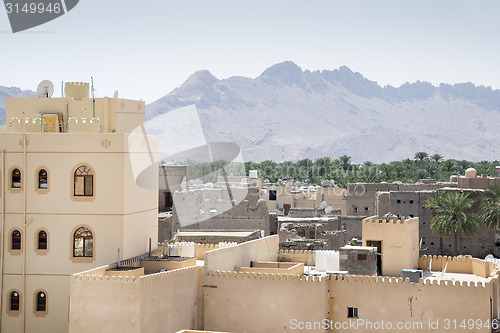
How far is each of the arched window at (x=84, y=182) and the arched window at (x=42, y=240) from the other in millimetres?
1661

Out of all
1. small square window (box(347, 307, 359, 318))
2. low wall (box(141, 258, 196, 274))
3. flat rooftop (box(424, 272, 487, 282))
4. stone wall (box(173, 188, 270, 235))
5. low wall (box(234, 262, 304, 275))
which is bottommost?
small square window (box(347, 307, 359, 318))

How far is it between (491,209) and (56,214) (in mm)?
31935

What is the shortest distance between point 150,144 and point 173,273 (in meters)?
5.41

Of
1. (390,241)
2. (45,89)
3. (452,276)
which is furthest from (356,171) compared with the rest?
(45,89)

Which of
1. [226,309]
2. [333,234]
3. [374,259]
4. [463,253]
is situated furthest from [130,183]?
[463,253]

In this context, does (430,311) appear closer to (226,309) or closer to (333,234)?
(226,309)

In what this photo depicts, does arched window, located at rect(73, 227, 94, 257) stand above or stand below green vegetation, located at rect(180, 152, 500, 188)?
below

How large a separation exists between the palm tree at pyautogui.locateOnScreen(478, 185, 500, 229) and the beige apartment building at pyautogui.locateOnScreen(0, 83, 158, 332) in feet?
96.9

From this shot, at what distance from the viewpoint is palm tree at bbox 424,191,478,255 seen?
4728cm

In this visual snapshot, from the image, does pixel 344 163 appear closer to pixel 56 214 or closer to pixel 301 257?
pixel 301 257

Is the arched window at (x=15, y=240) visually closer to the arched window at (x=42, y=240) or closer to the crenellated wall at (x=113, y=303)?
the arched window at (x=42, y=240)

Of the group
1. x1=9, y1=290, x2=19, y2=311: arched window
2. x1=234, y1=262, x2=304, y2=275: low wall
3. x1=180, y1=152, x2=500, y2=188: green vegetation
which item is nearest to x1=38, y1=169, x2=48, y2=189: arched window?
x1=9, y1=290, x2=19, y2=311: arched window

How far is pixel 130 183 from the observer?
24.1m

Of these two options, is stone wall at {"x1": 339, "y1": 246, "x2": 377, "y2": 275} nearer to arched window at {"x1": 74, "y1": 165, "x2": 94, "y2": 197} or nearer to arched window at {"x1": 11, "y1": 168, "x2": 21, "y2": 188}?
arched window at {"x1": 74, "y1": 165, "x2": 94, "y2": 197}
